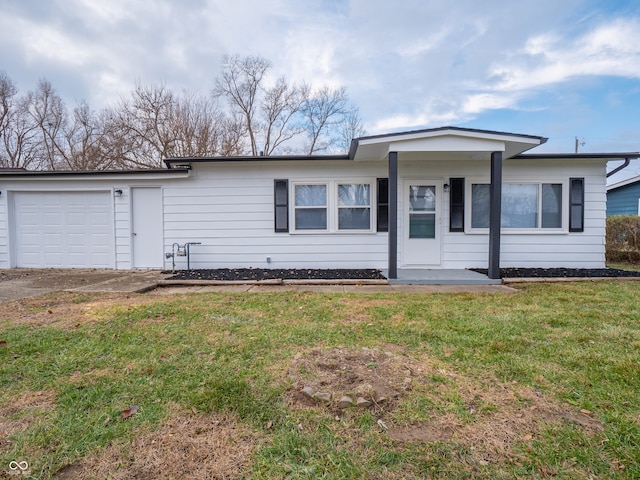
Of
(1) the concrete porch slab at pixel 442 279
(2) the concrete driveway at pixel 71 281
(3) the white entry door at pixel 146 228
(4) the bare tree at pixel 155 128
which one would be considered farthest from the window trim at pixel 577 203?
(4) the bare tree at pixel 155 128

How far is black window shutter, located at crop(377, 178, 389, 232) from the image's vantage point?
25.1ft

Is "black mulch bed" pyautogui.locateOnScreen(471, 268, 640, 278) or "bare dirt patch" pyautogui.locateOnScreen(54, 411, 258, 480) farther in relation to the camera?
"black mulch bed" pyautogui.locateOnScreen(471, 268, 640, 278)

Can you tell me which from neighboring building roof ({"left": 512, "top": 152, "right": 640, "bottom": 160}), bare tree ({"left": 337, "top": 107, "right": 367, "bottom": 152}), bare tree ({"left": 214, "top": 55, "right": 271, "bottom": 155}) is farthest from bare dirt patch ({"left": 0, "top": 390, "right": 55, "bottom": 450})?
bare tree ({"left": 337, "top": 107, "right": 367, "bottom": 152})

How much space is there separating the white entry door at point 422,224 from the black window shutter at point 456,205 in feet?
1.00

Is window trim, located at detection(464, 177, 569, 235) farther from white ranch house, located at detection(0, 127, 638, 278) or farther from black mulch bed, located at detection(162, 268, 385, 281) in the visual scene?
black mulch bed, located at detection(162, 268, 385, 281)

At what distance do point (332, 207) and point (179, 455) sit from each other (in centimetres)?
645

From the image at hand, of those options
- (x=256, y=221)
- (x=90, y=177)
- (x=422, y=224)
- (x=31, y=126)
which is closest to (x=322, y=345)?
(x=256, y=221)

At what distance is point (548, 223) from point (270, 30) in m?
11.2

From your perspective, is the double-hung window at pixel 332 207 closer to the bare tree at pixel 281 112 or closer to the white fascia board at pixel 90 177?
→ the white fascia board at pixel 90 177

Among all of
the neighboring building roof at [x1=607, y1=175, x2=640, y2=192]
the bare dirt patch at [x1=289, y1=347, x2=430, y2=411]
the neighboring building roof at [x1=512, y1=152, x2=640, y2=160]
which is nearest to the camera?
the bare dirt patch at [x1=289, y1=347, x2=430, y2=411]

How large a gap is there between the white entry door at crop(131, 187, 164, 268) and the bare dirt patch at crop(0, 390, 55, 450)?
6191mm

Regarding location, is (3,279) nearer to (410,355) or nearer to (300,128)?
(410,355)

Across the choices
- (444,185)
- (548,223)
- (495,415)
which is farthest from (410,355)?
(548,223)

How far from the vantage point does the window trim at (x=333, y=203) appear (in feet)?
25.2
